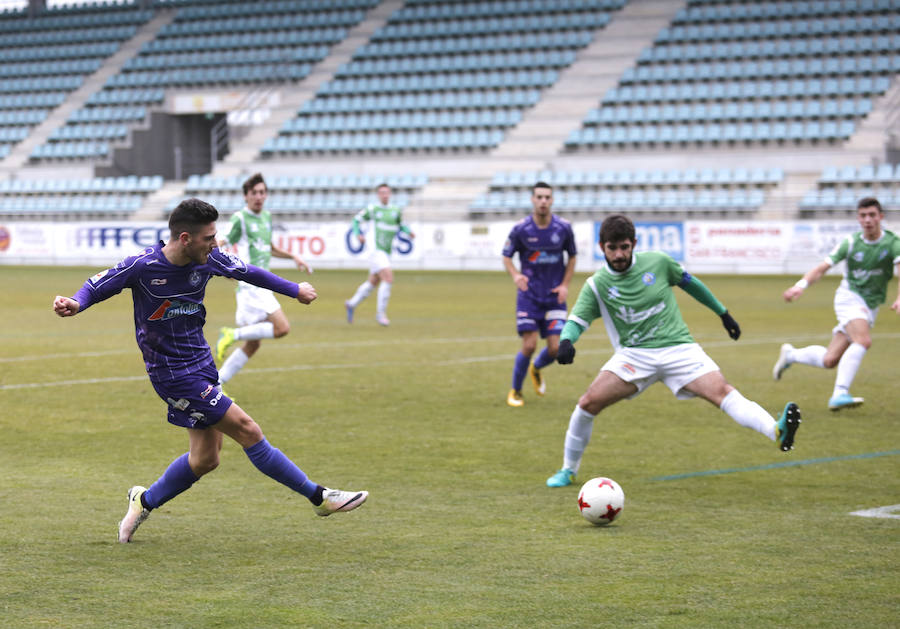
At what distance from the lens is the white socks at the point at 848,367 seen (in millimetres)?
10812

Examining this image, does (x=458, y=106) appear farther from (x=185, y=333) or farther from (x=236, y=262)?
(x=185, y=333)

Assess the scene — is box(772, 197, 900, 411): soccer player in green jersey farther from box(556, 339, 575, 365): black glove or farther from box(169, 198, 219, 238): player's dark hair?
box(169, 198, 219, 238): player's dark hair

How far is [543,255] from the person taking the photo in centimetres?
1152

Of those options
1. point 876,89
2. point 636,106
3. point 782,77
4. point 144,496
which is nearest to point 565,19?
point 636,106

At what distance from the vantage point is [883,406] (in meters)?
11.1

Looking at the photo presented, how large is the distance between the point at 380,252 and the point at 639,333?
13280 millimetres

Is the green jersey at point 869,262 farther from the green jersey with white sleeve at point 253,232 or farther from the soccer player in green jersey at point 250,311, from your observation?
the green jersey with white sleeve at point 253,232

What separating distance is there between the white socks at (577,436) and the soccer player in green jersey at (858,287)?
3928 millimetres

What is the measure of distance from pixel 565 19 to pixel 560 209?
1077 centimetres

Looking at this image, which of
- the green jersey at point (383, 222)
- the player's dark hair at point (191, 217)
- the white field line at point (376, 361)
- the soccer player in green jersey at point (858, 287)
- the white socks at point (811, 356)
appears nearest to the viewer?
the player's dark hair at point (191, 217)

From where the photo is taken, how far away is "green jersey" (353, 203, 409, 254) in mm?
20875

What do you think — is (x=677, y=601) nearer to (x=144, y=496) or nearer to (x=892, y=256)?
(x=144, y=496)

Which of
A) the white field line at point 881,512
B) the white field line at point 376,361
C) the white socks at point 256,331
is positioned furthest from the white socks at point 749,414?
the white field line at point 376,361

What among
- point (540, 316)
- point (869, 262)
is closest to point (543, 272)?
point (540, 316)
